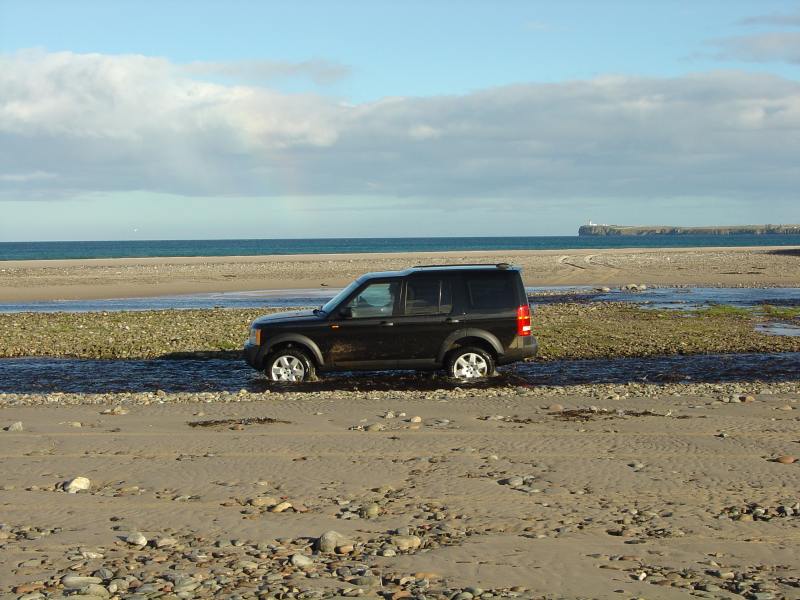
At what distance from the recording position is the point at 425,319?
49.1ft

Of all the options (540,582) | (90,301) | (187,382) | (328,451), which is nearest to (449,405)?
(328,451)

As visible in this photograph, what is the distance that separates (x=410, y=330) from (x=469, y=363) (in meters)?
1.07

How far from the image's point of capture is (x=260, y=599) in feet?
17.6

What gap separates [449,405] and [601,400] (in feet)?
6.57

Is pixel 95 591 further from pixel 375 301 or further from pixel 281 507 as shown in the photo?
pixel 375 301

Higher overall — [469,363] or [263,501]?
[469,363]

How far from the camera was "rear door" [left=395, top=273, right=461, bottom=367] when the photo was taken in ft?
49.0

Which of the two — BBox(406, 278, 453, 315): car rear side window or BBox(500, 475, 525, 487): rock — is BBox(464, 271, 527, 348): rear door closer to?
BBox(406, 278, 453, 315): car rear side window

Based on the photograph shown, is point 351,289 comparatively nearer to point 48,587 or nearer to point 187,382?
point 187,382

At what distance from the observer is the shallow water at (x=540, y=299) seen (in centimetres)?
2989

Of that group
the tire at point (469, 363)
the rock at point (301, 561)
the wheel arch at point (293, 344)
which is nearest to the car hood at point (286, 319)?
the wheel arch at point (293, 344)

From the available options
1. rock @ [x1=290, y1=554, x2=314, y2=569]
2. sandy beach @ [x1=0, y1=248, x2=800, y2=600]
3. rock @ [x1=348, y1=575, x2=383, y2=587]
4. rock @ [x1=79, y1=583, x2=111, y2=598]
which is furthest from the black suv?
rock @ [x1=79, y1=583, x2=111, y2=598]

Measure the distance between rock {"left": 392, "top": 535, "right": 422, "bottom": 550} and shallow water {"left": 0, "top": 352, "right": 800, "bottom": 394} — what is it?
26.3 ft

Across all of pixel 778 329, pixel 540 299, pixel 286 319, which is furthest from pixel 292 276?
pixel 286 319
